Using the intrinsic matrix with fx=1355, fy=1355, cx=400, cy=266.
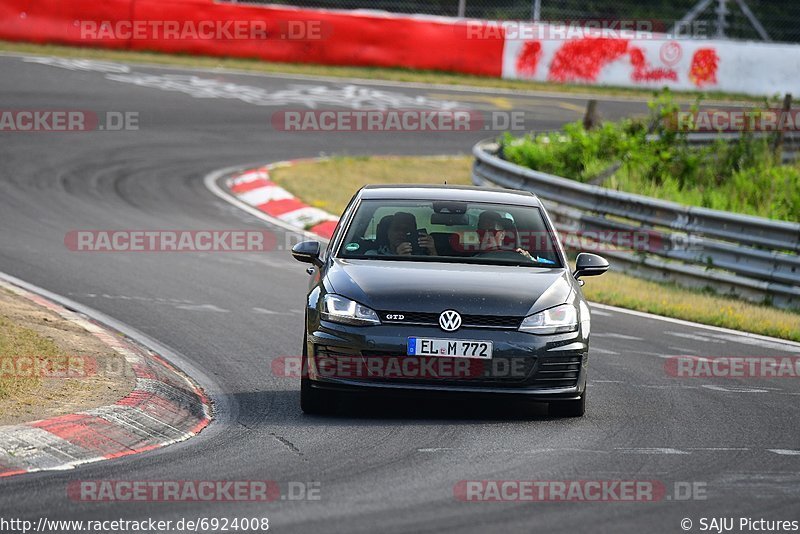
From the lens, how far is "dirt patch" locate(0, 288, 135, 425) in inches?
306

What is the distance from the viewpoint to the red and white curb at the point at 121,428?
22.2 ft

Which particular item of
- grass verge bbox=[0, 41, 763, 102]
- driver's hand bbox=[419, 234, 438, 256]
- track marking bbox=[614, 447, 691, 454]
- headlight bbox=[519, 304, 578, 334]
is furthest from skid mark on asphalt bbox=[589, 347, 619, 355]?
grass verge bbox=[0, 41, 763, 102]

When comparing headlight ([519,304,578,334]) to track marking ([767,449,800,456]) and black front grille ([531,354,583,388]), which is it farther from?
track marking ([767,449,800,456])

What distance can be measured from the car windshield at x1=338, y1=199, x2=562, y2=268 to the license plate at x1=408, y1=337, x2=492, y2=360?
3.44 feet

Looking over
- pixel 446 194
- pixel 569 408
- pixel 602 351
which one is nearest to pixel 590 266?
pixel 569 408

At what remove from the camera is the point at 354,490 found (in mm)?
6402

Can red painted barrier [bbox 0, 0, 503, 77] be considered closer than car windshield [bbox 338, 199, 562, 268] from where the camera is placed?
No

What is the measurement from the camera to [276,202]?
62.1ft

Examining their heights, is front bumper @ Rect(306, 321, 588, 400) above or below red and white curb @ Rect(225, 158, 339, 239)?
above

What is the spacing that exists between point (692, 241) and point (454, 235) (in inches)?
265

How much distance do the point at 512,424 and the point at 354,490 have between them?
204 cm

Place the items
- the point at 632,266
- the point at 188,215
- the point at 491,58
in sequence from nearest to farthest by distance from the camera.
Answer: the point at 632,266 < the point at 188,215 < the point at 491,58

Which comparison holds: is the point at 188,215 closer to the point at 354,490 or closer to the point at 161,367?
the point at 161,367

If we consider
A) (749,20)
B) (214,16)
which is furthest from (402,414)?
(749,20)
